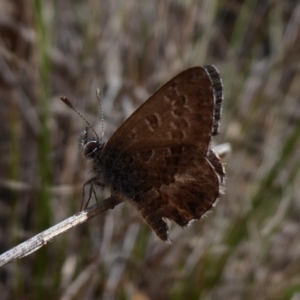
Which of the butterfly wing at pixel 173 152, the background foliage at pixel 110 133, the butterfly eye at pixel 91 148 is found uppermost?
the butterfly wing at pixel 173 152

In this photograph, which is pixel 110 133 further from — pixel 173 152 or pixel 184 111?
pixel 184 111

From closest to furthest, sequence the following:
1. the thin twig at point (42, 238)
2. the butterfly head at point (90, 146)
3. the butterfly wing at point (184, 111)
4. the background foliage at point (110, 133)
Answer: the thin twig at point (42, 238), the butterfly wing at point (184, 111), the butterfly head at point (90, 146), the background foliage at point (110, 133)

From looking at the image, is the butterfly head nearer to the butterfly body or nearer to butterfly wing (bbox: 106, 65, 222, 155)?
the butterfly body

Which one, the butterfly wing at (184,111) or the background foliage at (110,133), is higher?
the butterfly wing at (184,111)

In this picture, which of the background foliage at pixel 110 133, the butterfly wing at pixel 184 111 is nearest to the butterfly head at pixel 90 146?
the butterfly wing at pixel 184 111

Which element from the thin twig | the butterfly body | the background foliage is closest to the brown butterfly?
the butterfly body

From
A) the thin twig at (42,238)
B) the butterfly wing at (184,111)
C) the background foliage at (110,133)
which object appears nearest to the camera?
the thin twig at (42,238)

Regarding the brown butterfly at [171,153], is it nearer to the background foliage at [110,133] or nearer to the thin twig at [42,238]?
the thin twig at [42,238]
